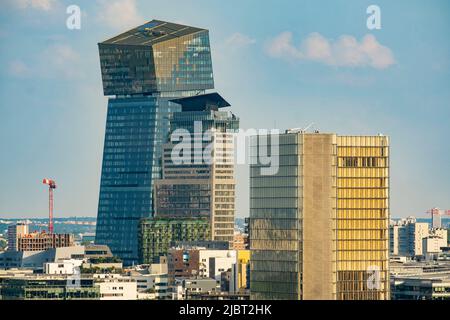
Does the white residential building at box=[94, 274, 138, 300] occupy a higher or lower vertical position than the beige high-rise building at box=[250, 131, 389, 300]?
lower

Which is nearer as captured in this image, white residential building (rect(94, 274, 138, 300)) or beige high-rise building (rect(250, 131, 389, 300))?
beige high-rise building (rect(250, 131, 389, 300))

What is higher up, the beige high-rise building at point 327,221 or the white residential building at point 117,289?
the beige high-rise building at point 327,221

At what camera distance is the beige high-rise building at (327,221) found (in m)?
113

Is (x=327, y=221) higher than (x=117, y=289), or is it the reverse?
(x=327, y=221)

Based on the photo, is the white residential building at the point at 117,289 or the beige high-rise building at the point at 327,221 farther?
the white residential building at the point at 117,289

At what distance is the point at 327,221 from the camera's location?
114438 mm

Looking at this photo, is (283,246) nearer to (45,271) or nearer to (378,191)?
(378,191)

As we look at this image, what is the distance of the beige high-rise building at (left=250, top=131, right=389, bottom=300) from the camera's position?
11325 centimetres

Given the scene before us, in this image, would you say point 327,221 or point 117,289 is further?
point 117,289
